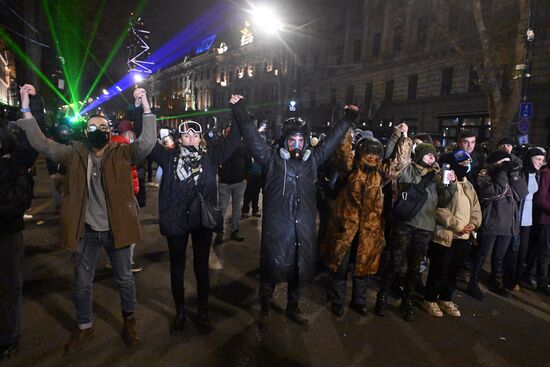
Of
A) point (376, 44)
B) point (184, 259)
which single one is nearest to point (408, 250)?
point (184, 259)

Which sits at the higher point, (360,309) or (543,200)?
(543,200)

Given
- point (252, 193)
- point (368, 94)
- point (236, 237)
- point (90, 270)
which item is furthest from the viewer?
point (368, 94)

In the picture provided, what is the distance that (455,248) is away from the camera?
13.7 ft

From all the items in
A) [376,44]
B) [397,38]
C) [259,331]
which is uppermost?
A: [376,44]

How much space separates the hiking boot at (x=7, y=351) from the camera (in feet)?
9.87

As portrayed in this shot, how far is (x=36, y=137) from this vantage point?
2953 mm

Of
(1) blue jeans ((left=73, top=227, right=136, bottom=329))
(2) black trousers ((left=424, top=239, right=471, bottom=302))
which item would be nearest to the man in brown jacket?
(1) blue jeans ((left=73, top=227, right=136, bottom=329))

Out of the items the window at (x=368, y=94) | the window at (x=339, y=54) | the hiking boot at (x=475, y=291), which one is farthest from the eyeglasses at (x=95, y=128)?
the window at (x=339, y=54)

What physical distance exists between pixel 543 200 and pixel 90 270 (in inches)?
223

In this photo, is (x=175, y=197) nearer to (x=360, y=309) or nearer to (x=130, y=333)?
(x=130, y=333)

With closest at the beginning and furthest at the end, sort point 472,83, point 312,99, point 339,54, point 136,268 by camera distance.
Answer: point 136,268 < point 472,83 < point 339,54 < point 312,99

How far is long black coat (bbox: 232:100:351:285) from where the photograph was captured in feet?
11.8

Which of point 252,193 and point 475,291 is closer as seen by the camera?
point 475,291

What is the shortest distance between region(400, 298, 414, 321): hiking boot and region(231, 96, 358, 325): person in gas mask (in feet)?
4.22
